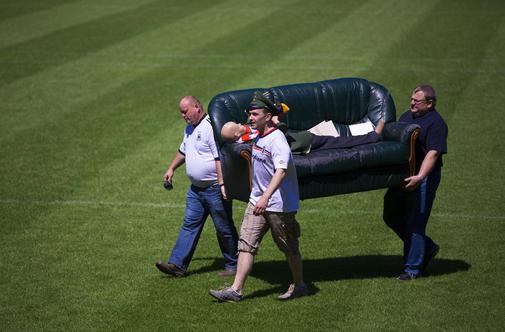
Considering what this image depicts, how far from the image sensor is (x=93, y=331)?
331 inches

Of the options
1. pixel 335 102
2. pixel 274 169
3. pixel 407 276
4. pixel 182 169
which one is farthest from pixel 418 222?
pixel 182 169

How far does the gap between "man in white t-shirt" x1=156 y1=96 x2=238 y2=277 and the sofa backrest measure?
94cm

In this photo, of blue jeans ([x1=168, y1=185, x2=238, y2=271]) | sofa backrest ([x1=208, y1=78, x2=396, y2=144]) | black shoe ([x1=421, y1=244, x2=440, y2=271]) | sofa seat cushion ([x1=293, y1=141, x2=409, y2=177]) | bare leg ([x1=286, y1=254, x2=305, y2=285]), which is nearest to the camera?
bare leg ([x1=286, y1=254, x2=305, y2=285])

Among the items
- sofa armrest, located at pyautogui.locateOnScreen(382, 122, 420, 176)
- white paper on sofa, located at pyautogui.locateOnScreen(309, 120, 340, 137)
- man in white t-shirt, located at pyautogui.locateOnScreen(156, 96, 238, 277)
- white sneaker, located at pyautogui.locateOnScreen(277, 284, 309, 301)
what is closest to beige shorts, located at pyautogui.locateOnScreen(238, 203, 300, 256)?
white sneaker, located at pyautogui.locateOnScreen(277, 284, 309, 301)

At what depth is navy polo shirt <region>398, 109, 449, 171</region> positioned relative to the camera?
9.56m

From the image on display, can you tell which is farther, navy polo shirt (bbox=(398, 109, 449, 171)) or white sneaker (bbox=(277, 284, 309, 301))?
navy polo shirt (bbox=(398, 109, 449, 171))

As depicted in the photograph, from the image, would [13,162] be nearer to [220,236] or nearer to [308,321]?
[220,236]

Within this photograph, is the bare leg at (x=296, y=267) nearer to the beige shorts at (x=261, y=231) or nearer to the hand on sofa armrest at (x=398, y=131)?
the beige shorts at (x=261, y=231)

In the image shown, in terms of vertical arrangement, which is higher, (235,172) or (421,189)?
(235,172)

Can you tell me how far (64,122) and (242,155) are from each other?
320 inches

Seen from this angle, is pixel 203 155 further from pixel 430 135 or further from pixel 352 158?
pixel 430 135

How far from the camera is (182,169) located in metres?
14.6

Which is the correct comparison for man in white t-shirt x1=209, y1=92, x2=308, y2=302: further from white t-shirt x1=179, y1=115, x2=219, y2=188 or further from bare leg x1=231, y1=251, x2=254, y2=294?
white t-shirt x1=179, y1=115, x2=219, y2=188

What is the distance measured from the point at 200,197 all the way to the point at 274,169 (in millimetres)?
1597
